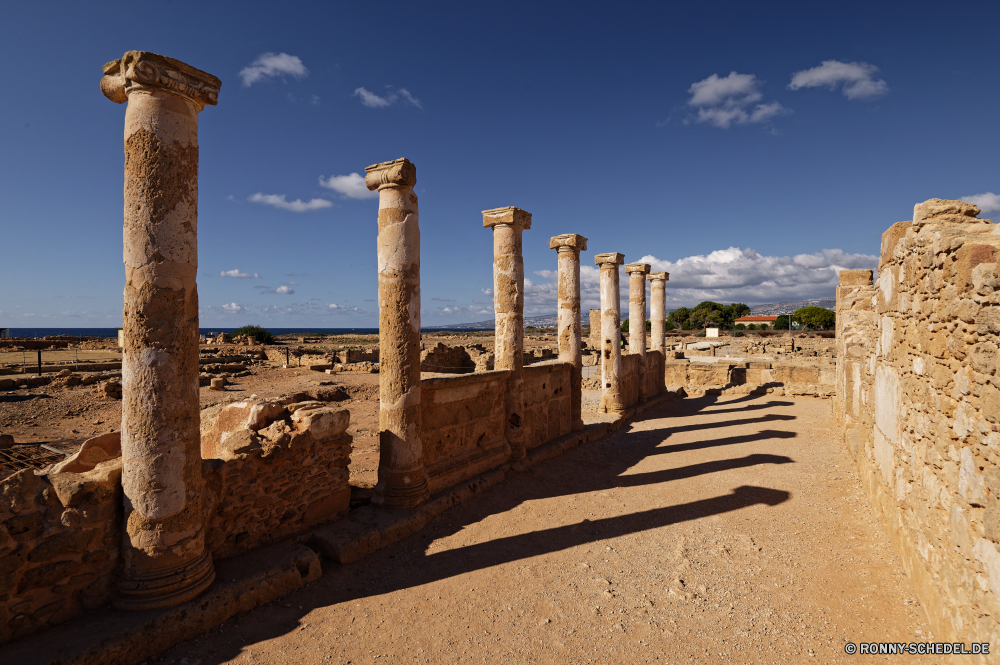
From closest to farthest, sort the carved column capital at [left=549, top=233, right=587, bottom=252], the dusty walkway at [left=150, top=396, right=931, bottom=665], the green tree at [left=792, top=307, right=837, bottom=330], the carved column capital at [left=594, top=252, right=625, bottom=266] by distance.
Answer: the dusty walkway at [left=150, top=396, right=931, bottom=665] < the carved column capital at [left=549, top=233, right=587, bottom=252] < the carved column capital at [left=594, top=252, right=625, bottom=266] < the green tree at [left=792, top=307, right=837, bottom=330]

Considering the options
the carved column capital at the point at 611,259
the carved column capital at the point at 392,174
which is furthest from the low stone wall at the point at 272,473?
the carved column capital at the point at 611,259

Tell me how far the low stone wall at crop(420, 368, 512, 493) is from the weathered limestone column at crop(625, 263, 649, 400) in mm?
7406

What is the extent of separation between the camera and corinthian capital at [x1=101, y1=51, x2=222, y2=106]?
3.71 metres

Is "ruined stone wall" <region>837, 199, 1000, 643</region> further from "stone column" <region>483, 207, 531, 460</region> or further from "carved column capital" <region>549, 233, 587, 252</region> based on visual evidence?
"carved column capital" <region>549, 233, 587, 252</region>

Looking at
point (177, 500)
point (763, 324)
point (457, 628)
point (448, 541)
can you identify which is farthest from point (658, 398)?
point (763, 324)

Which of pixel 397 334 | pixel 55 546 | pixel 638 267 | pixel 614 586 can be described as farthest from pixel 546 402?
pixel 55 546

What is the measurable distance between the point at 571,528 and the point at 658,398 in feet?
32.8

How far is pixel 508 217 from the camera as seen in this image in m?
8.19

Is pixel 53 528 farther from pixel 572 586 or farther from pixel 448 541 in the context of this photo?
A: pixel 572 586

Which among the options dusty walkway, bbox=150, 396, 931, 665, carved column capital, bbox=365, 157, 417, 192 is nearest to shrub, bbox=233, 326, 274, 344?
carved column capital, bbox=365, 157, 417, 192

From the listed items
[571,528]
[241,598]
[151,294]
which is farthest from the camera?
[571,528]

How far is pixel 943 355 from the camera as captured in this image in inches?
142

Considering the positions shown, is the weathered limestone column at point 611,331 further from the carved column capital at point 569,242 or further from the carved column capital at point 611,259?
the carved column capital at point 569,242

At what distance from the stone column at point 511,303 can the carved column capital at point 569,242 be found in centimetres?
185
